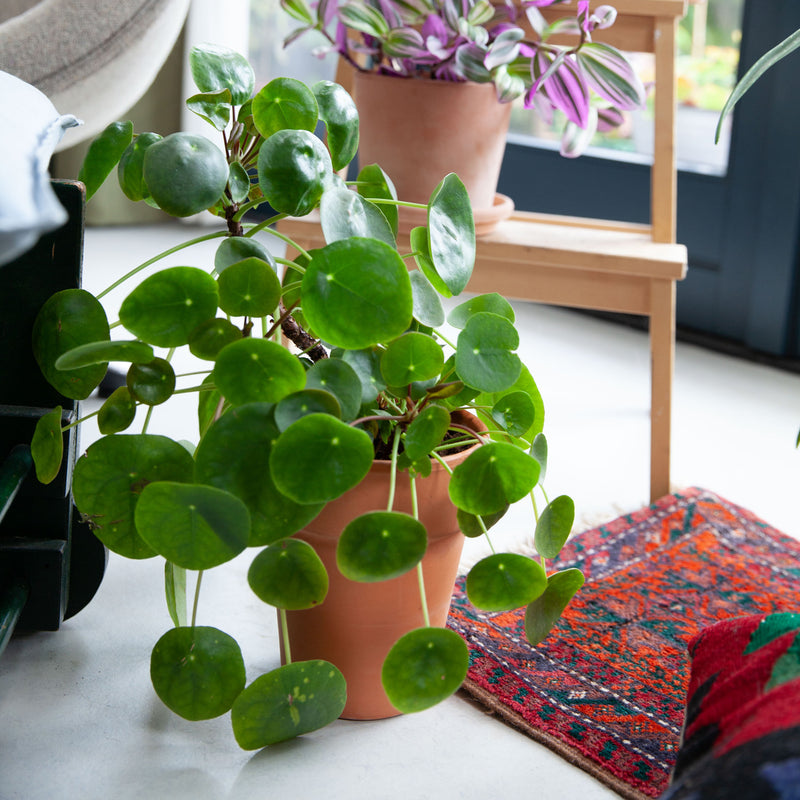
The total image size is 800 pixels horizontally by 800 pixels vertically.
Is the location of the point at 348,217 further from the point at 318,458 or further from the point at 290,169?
the point at 318,458

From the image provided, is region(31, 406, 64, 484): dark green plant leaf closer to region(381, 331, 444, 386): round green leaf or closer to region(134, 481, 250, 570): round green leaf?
region(134, 481, 250, 570): round green leaf

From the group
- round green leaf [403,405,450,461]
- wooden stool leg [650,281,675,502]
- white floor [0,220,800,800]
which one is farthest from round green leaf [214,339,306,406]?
wooden stool leg [650,281,675,502]

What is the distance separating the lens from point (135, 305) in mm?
709

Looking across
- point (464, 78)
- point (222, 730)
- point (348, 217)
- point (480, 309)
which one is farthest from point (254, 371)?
point (464, 78)

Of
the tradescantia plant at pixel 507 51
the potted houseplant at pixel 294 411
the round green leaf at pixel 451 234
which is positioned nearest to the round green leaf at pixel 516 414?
the potted houseplant at pixel 294 411

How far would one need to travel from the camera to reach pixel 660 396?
135cm

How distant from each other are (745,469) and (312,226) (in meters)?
0.76

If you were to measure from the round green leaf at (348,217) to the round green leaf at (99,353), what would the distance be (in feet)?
0.53

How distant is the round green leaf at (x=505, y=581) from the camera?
73cm

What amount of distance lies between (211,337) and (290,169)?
135 mm

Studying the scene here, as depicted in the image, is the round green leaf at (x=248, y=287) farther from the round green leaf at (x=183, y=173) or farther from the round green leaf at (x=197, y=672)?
the round green leaf at (x=197, y=672)

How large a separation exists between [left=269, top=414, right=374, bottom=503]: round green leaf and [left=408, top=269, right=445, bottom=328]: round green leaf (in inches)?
6.6

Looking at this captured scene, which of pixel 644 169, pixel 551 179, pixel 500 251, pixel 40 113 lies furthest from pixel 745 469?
pixel 40 113

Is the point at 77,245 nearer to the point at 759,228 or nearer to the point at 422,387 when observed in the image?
the point at 422,387
